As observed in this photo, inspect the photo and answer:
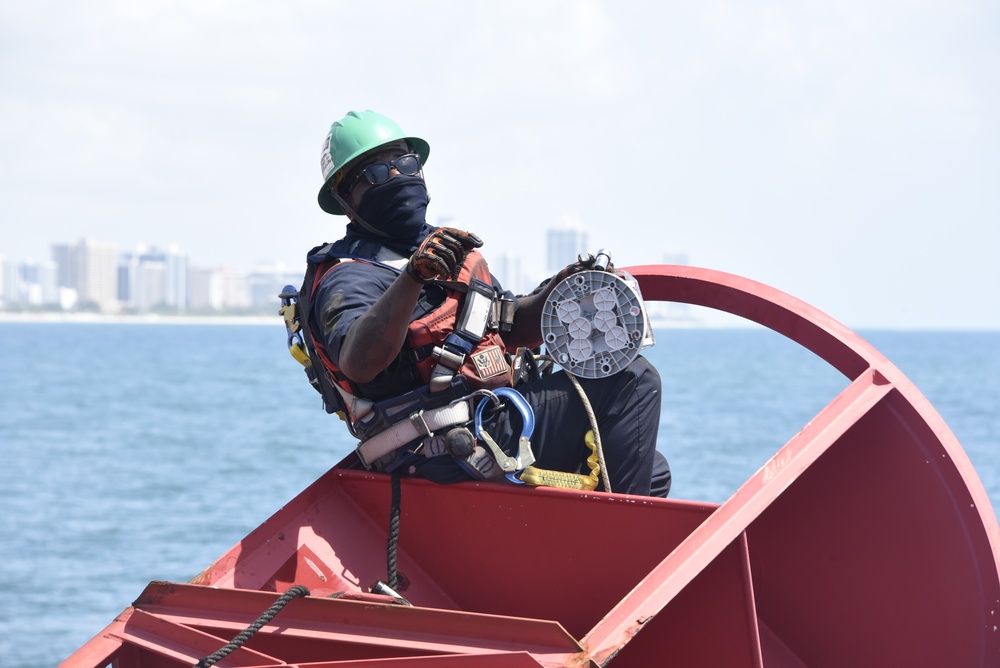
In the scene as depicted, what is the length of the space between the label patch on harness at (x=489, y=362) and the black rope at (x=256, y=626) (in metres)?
1.05

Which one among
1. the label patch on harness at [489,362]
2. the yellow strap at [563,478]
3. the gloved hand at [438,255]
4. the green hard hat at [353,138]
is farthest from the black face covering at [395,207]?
the yellow strap at [563,478]

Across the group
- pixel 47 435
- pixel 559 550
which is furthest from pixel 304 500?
pixel 47 435

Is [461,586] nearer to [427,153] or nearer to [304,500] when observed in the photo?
[304,500]

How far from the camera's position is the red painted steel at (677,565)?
3.81m

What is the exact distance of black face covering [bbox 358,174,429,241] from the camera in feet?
15.4

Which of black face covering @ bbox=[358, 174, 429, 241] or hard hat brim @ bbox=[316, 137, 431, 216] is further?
hard hat brim @ bbox=[316, 137, 431, 216]

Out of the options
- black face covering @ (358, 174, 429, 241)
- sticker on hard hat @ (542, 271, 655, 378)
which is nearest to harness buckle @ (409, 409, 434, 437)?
sticker on hard hat @ (542, 271, 655, 378)

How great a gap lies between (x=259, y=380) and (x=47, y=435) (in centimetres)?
3521

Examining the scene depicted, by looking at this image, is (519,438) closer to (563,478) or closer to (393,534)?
(563,478)

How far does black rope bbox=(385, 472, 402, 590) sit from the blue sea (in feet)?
45.3

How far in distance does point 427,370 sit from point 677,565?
128cm

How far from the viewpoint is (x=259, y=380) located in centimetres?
8169

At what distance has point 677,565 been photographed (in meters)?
3.64

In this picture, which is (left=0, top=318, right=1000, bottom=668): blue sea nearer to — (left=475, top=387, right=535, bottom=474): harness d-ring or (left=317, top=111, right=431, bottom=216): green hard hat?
(left=317, top=111, right=431, bottom=216): green hard hat
